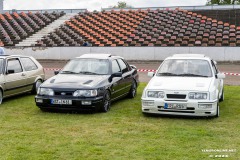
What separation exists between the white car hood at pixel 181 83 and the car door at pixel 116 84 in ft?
4.44

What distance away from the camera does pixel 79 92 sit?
Result: 9.09 meters

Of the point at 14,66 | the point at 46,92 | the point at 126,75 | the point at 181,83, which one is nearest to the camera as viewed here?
the point at 181,83

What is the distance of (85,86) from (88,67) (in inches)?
57.1

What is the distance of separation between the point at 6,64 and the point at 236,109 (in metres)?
6.84

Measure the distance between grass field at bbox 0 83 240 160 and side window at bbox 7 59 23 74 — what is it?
1.61 meters

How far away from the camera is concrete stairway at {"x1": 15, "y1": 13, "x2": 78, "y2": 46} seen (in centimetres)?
3005

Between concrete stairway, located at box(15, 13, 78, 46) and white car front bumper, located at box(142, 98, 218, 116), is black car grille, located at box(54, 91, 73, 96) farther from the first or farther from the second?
concrete stairway, located at box(15, 13, 78, 46)

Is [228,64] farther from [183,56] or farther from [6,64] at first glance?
[6,64]

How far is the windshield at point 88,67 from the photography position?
407 inches

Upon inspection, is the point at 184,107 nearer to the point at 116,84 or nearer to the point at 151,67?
the point at 116,84

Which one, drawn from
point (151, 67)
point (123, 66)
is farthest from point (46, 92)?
point (151, 67)

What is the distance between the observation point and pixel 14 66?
1153 centimetres

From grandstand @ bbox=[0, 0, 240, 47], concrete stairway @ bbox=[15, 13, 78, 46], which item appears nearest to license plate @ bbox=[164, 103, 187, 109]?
grandstand @ bbox=[0, 0, 240, 47]

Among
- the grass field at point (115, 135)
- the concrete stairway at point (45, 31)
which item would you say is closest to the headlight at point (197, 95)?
the grass field at point (115, 135)
